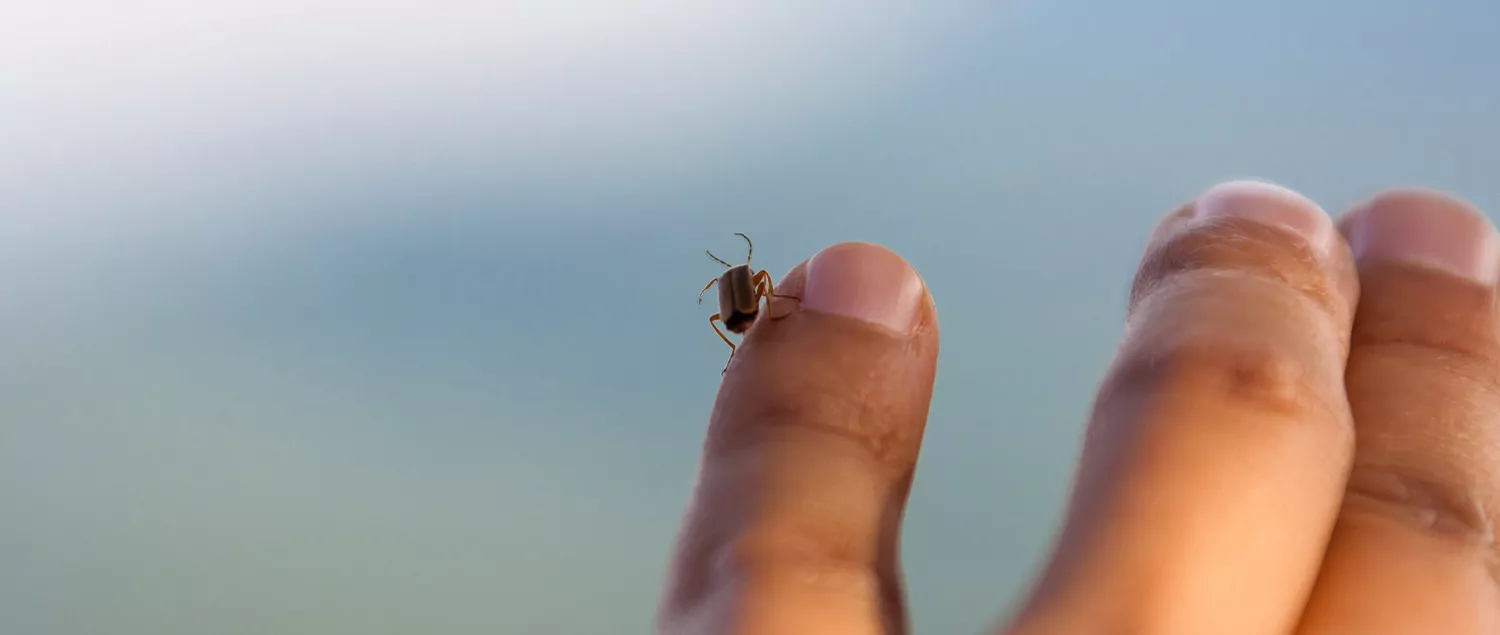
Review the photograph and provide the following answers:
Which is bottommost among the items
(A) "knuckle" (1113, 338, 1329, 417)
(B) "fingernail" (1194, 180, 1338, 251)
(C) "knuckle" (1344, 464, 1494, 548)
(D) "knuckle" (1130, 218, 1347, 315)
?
(C) "knuckle" (1344, 464, 1494, 548)

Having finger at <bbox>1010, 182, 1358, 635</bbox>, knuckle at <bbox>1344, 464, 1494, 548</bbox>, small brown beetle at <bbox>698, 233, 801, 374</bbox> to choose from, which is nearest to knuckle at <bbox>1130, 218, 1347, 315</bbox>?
finger at <bbox>1010, 182, 1358, 635</bbox>

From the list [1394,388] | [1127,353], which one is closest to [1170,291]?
[1127,353]

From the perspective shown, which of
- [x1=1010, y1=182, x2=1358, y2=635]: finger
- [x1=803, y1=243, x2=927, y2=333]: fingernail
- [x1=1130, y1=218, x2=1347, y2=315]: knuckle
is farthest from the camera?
[x1=803, y1=243, x2=927, y2=333]: fingernail

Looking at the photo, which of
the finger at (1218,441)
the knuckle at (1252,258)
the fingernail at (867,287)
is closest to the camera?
the finger at (1218,441)

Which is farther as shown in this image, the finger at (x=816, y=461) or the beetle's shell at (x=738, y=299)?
the beetle's shell at (x=738, y=299)

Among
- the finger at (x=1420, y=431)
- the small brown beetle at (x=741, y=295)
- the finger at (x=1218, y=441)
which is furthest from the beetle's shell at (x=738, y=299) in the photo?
the finger at (x=1420, y=431)

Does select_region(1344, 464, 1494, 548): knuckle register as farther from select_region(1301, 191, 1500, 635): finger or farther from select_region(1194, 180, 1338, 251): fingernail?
select_region(1194, 180, 1338, 251): fingernail

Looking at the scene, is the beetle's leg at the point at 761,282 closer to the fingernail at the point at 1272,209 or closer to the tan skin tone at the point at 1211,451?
the tan skin tone at the point at 1211,451

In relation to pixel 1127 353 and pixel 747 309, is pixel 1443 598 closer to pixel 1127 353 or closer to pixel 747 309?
pixel 1127 353

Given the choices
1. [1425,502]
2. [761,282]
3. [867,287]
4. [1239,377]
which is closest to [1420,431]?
[1425,502]
